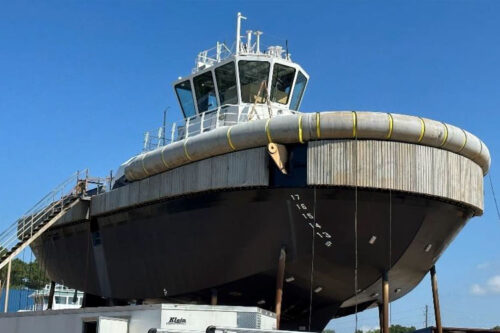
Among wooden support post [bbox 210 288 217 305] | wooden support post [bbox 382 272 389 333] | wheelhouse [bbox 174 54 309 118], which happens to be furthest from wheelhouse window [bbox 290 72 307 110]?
wooden support post [bbox 382 272 389 333]

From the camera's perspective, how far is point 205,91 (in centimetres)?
2903

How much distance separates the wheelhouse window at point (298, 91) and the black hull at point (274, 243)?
274 inches

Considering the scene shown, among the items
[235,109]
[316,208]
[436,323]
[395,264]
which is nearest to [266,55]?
[235,109]

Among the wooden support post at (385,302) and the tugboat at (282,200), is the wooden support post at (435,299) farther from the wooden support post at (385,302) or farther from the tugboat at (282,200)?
the wooden support post at (385,302)

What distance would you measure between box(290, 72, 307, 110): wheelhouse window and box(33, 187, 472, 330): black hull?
274 inches

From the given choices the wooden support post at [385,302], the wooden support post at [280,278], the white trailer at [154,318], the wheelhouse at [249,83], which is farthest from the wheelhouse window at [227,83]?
the white trailer at [154,318]

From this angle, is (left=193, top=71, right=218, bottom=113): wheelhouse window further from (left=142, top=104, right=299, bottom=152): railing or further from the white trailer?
the white trailer

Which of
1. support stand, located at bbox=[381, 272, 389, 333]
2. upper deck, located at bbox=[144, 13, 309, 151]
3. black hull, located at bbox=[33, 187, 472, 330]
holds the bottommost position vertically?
support stand, located at bbox=[381, 272, 389, 333]

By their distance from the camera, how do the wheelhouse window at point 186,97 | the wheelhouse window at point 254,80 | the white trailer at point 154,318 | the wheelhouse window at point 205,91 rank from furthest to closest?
the wheelhouse window at point 186,97
the wheelhouse window at point 205,91
the wheelhouse window at point 254,80
the white trailer at point 154,318

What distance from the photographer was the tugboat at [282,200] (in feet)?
70.6

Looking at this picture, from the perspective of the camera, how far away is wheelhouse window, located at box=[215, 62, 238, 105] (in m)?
27.8

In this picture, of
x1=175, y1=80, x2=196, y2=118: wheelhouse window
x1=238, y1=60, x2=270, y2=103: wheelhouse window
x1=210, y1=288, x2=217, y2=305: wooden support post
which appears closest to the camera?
x1=210, y1=288, x2=217, y2=305: wooden support post

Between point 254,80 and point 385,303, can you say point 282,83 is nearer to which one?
point 254,80

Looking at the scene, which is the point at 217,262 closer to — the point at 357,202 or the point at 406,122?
the point at 357,202
